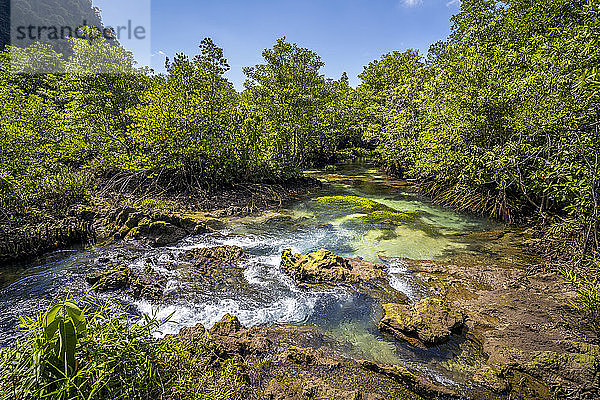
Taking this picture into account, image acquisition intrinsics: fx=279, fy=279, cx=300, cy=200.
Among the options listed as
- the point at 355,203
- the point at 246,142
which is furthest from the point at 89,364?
the point at 246,142

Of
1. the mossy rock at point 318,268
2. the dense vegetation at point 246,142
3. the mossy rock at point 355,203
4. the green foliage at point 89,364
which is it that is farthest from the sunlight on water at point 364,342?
the mossy rock at point 355,203

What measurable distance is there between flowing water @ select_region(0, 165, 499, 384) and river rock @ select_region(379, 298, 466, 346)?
168 mm

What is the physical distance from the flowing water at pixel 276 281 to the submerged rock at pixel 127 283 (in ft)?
0.65

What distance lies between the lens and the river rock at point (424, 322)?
4.15 metres

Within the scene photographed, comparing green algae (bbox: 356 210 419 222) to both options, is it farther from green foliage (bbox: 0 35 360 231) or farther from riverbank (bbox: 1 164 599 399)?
green foliage (bbox: 0 35 360 231)

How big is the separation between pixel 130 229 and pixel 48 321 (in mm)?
7833

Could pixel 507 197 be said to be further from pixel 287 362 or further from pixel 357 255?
pixel 287 362

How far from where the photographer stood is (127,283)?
575cm

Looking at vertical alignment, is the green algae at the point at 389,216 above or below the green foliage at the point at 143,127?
below

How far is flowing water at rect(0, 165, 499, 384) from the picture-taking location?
4.53m

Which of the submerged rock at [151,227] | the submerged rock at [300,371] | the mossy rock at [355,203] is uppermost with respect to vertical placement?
the mossy rock at [355,203]

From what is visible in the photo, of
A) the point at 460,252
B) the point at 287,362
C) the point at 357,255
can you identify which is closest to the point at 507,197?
the point at 460,252

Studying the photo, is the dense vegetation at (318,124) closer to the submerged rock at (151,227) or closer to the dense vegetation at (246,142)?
the dense vegetation at (246,142)

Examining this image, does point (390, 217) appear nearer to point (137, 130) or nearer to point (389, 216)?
point (389, 216)
